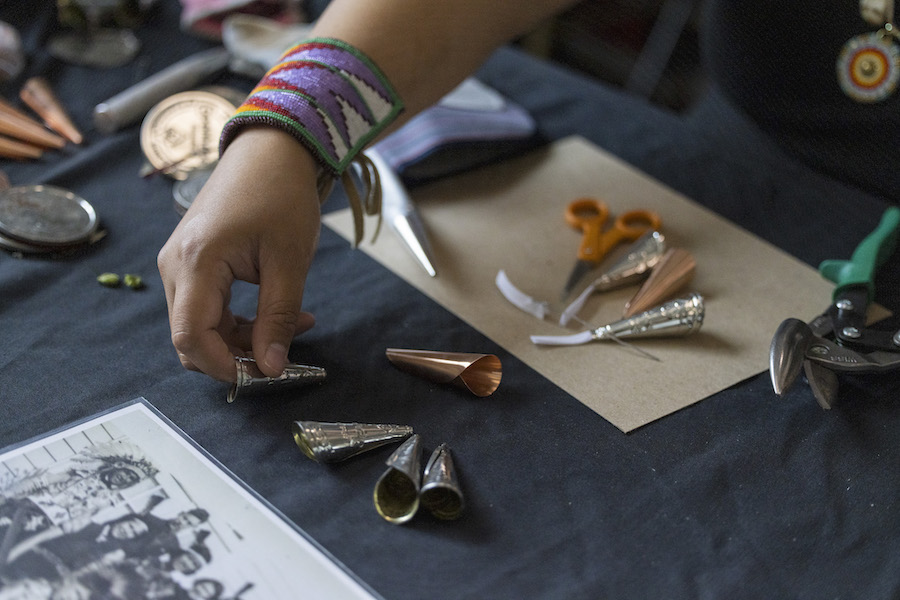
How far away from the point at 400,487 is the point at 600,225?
1.52 ft

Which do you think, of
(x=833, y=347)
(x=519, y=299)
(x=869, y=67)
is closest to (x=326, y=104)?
(x=519, y=299)

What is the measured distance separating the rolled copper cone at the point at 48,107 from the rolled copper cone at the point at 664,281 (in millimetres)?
707

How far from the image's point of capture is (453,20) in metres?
0.85

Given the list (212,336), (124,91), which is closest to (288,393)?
(212,336)

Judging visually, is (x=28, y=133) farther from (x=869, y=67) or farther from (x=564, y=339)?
(x=869, y=67)

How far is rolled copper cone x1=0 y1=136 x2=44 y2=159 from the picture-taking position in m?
0.94

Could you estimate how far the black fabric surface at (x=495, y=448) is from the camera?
54 centimetres

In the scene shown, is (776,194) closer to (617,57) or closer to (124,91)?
(124,91)

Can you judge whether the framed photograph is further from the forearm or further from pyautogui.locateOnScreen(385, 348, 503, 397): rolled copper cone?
the forearm

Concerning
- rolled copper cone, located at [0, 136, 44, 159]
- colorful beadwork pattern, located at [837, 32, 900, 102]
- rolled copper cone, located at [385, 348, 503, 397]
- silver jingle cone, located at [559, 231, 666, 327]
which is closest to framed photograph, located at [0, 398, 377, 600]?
rolled copper cone, located at [385, 348, 503, 397]

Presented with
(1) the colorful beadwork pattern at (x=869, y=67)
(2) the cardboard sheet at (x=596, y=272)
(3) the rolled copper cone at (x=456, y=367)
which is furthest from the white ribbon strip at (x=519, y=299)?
(1) the colorful beadwork pattern at (x=869, y=67)

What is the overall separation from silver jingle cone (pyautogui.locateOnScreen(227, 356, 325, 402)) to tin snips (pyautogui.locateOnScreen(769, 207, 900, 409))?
0.38 meters

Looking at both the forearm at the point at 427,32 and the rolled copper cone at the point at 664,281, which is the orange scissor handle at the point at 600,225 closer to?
the rolled copper cone at the point at 664,281

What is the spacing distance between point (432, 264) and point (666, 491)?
0.35m
